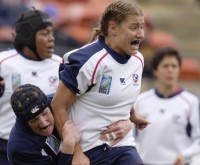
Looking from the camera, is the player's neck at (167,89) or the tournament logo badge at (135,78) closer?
the tournament logo badge at (135,78)

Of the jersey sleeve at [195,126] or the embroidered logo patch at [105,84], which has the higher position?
the embroidered logo patch at [105,84]

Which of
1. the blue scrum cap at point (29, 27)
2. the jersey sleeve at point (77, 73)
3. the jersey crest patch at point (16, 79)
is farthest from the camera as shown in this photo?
the blue scrum cap at point (29, 27)

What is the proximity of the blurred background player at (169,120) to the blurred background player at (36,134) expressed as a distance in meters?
2.60

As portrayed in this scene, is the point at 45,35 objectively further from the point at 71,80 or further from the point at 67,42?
the point at 67,42

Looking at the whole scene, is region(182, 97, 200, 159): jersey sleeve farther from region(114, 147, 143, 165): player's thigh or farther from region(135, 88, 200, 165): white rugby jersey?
region(114, 147, 143, 165): player's thigh

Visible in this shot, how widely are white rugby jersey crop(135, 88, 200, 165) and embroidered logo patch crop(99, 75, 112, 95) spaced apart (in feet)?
9.06

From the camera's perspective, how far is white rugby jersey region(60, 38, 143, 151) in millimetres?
5250

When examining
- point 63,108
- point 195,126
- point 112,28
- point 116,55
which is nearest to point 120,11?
point 112,28

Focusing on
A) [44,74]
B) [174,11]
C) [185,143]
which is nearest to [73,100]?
[44,74]

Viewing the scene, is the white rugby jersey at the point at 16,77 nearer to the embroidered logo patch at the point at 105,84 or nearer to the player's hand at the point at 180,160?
the embroidered logo patch at the point at 105,84

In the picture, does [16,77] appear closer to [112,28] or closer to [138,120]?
[138,120]

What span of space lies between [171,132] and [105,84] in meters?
2.83

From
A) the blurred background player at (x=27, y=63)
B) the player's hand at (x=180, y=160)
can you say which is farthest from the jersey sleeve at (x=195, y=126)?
the blurred background player at (x=27, y=63)

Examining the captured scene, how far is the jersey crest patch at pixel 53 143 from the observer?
216 inches
